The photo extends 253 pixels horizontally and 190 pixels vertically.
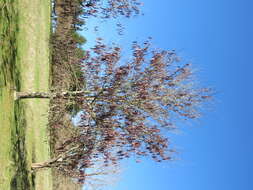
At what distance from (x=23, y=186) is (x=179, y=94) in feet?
19.9

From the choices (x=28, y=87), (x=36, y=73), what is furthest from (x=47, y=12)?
(x=28, y=87)

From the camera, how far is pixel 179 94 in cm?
1266

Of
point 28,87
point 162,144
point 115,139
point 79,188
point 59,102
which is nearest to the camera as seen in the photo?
point 115,139

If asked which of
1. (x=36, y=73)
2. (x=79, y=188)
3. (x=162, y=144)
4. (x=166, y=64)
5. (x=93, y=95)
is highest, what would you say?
(x=36, y=73)

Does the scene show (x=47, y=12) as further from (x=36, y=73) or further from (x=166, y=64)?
(x=166, y=64)

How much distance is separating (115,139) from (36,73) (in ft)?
28.9

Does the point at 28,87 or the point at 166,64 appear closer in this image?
the point at 166,64

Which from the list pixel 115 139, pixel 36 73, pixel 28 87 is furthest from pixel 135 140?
pixel 36 73

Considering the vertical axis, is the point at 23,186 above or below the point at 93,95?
below

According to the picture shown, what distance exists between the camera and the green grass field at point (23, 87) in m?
10.8

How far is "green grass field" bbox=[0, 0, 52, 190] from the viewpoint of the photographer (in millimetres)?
10812

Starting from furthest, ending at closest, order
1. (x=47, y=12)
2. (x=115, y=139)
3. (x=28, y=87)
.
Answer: (x=47, y=12) → (x=28, y=87) → (x=115, y=139)

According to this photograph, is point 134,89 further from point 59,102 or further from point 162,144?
point 59,102

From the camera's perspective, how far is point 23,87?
568 inches
